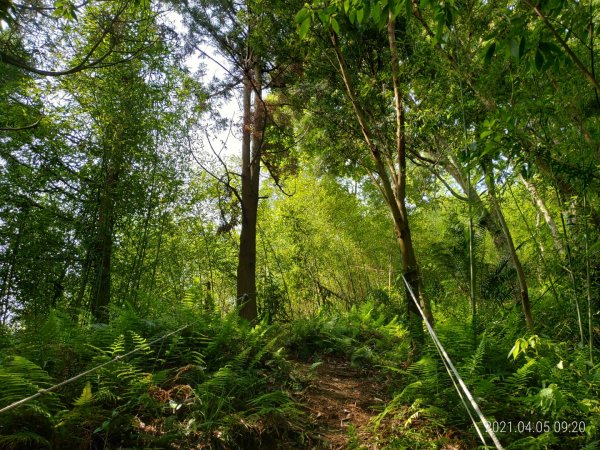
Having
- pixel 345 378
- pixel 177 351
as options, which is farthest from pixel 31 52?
pixel 345 378

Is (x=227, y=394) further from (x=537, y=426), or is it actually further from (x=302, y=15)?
(x=302, y=15)

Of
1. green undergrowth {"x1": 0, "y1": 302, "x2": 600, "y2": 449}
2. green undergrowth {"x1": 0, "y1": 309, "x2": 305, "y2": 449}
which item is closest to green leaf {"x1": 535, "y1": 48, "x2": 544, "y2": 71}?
green undergrowth {"x1": 0, "y1": 302, "x2": 600, "y2": 449}

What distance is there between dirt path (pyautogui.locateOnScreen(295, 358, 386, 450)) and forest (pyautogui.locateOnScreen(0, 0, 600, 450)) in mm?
20

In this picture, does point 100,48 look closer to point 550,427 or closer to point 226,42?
point 226,42

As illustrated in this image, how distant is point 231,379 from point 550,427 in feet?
6.10

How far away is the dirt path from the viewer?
2254 millimetres

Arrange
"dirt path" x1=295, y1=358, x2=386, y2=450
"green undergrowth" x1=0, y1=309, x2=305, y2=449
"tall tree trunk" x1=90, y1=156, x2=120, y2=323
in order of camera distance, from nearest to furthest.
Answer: "green undergrowth" x1=0, y1=309, x2=305, y2=449
"dirt path" x1=295, y1=358, x2=386, y2=450
"tall tree trunk" x1=90, y1=156, x2=120, y2=323

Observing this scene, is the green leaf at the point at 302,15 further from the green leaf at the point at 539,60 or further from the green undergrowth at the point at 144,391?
the green undergrowth at the point at 144,391

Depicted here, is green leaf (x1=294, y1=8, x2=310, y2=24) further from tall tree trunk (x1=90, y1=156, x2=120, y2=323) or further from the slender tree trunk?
tall tree trunk (x1=90, y1=156, x2=120, y2=323)

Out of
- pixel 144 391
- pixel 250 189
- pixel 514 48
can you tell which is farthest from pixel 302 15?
pixel 250 189

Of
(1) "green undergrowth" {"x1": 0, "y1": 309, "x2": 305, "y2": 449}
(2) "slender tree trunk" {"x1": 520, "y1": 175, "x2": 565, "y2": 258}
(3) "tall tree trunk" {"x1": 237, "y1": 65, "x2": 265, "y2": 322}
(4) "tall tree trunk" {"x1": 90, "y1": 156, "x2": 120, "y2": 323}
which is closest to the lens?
(1) "green undergrowth" {"x1": 0, "y1": 309, "x2": 305, "y2": 449}

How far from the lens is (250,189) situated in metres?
5.50

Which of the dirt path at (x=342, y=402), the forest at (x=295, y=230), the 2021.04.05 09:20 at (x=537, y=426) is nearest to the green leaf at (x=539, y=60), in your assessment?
the forest at (x=295, y=230)

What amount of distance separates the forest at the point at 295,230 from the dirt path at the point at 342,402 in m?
0.02
